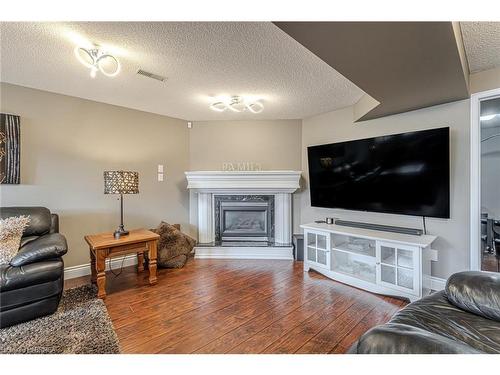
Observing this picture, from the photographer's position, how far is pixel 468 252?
94.4 inches

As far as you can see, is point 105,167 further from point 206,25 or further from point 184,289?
point 206,25

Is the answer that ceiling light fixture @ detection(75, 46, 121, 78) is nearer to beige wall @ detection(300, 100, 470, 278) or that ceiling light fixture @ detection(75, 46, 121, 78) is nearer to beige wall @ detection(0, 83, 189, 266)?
beige wall @ detection(0, 83, 189, 266)

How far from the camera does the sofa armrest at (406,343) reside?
68 cm

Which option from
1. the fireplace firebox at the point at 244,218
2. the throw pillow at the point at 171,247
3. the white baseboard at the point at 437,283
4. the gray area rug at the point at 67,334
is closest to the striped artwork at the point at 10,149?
the gray area rug at the point at 67,334

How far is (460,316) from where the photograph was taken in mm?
1274

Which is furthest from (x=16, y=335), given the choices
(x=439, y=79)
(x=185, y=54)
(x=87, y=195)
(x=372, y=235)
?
(x=439, y=79)

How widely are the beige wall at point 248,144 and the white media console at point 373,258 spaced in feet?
2.96

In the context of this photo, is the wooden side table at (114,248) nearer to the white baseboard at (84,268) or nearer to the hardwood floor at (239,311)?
the hardwood floor at (239,311)

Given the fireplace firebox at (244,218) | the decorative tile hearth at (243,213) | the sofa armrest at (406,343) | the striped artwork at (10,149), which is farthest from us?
the fireplace firebox at (244,218)

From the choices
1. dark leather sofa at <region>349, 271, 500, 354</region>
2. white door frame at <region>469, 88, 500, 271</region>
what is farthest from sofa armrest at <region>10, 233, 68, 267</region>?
white door frame at <region>469, 88, 500, 271</region>

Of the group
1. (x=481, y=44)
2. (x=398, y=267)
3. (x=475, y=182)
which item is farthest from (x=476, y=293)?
(x=481, y=44)

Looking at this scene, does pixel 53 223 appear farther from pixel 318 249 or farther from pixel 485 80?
pixel 485 80
